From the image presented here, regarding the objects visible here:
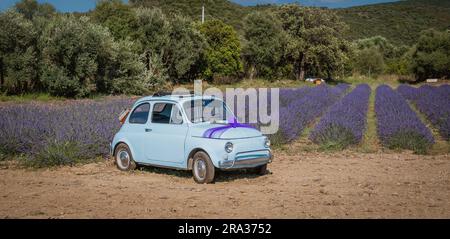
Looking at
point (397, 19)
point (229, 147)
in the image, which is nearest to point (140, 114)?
point (229, 147)

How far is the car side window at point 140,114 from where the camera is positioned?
9.77 m

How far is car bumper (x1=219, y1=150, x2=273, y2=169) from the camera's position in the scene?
8.30 metres

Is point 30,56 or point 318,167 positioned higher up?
point 30,56

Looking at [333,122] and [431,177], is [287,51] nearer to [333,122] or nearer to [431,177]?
[333,122]

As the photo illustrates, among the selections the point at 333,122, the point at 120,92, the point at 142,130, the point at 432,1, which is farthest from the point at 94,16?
the point at 432,1

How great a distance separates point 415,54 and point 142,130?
192 feet

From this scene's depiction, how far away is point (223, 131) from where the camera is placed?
8453 millimetres

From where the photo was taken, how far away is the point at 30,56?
29.0 m

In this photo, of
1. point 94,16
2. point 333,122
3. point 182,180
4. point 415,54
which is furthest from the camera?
point 415,54

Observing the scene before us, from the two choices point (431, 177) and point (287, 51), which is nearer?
point (431, 177)

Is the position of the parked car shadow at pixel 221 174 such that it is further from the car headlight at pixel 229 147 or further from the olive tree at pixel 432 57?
the olive tree at pixel 432 57

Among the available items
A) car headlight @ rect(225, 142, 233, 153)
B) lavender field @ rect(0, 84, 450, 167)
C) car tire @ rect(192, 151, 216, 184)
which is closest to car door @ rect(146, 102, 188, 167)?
car tire @ rect(192, 151, 216, 184)

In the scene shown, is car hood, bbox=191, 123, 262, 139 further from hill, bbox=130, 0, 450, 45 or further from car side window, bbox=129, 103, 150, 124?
hill, bbox=130, 0, 450, 45

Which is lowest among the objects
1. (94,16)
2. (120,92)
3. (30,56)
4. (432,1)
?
(120,92)
